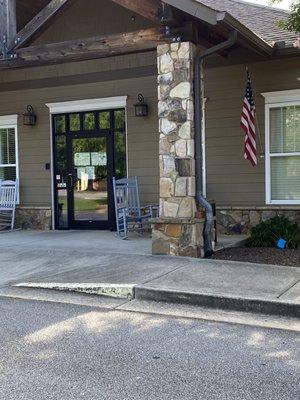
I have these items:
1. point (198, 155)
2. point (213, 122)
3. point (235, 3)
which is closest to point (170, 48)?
point (198, 155)

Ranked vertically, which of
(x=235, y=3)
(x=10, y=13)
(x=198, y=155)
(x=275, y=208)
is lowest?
(x=275, y=208)

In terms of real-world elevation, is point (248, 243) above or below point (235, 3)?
below

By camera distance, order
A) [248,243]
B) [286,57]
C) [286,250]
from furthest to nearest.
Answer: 1. [286,57]
2. [248,243]
3. [286,250]

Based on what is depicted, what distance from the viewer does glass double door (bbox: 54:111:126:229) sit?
12141 millimetres

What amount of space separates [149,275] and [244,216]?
4.02 meters

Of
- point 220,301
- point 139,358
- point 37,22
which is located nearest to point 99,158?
point 37,22

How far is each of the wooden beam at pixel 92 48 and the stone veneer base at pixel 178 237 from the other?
286 centimetres

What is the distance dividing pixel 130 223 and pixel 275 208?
2.95 meters

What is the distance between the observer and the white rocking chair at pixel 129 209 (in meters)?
10.9

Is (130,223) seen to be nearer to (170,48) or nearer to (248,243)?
(248,243)

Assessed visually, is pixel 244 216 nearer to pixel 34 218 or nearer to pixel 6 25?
pixel 34 218

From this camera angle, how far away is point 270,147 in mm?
10688

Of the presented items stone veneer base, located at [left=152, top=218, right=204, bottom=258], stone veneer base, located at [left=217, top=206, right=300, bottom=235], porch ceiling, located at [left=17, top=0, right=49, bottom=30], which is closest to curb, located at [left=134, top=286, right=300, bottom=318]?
stone veneer base, located at [left=152, top=218, right=204, bottom=258]

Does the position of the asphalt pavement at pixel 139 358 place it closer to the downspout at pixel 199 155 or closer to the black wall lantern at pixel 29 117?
the downspout at pixel 199 155
